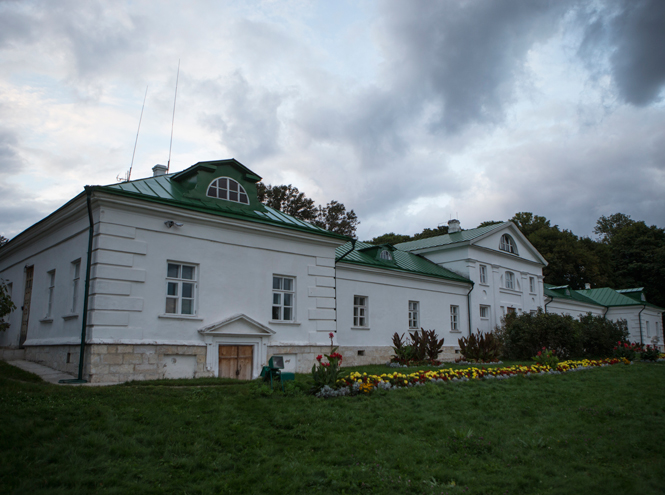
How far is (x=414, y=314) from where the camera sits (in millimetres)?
21906

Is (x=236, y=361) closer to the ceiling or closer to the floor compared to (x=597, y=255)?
closer to the floor

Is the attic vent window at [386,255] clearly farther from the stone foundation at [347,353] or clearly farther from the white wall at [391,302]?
the stone foundation at [347,353]

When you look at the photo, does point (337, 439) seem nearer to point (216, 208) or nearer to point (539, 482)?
point (539, 482)

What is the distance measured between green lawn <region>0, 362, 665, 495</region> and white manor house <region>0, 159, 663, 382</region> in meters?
2.38

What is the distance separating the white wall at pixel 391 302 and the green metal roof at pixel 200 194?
420cm

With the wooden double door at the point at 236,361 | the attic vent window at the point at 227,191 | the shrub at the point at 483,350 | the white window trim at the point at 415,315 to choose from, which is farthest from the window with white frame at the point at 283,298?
the shrub at the point at 483,350

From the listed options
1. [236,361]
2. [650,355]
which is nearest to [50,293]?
[236,361]

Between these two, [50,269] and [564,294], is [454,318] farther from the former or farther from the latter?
[50,269]

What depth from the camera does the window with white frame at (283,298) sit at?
14078mm

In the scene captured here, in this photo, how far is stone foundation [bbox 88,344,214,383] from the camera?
10.4 meters

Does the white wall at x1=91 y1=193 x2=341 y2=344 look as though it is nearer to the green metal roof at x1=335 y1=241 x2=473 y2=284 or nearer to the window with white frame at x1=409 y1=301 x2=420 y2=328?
the green metal roof at x1=335 y1=241 x2=473 y2=284

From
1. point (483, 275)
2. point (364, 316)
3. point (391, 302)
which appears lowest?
point (364, 316)

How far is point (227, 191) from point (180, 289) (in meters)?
3.35

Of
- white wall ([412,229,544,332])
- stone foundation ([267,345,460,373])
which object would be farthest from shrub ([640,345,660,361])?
stone foundation ([267,345,460,373])
